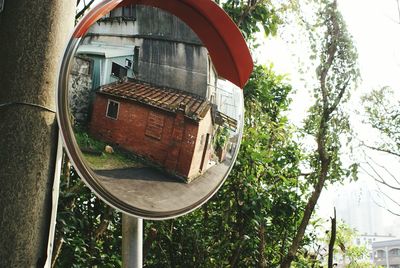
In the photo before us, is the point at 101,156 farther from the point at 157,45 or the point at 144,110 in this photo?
the point at 157,45

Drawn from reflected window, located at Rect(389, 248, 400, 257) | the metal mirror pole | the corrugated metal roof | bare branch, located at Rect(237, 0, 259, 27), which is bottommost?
reflected window, located at Rect(389, 248, 400, 257)

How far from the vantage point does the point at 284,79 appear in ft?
15.3

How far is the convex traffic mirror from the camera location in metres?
0.85

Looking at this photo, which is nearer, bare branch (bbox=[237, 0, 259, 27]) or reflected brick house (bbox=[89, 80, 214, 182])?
reflected brick house (bbox=[89, 80, 214, 182])

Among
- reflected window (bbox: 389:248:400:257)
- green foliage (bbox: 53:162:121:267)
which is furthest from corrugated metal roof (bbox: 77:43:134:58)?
reflected window (bbox: 389:248:400:257)

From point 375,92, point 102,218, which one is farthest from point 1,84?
point 375,92

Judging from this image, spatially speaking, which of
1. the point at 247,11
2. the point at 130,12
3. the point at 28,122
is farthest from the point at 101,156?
the point at 247,11

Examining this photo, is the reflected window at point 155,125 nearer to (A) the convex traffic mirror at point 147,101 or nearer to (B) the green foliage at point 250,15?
(A) the convex traffic mirror at point 147,101

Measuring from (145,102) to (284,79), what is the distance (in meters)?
3.96

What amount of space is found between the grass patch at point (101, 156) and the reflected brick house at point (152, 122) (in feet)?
0.05

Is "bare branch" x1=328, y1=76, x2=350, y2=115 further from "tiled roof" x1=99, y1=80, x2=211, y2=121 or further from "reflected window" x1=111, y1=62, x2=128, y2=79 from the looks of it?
"reflected window" x1=111, y1=62, x2=128, y2=79

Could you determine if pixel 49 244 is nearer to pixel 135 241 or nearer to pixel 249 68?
pixel 135 241

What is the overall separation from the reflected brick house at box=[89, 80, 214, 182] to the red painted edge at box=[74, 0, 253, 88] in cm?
16

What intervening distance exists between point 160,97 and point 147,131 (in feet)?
0.30
